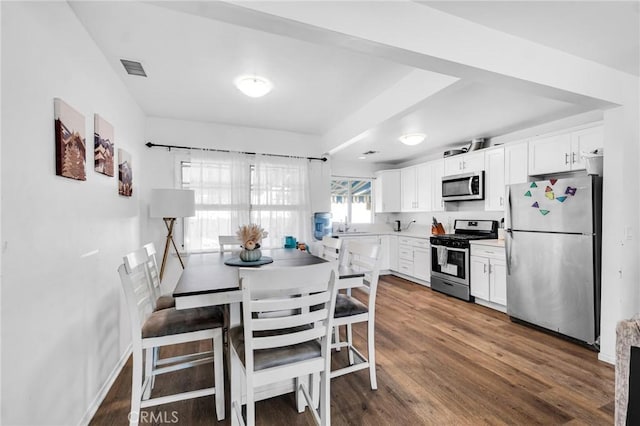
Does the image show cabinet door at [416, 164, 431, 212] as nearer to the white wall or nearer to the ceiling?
the ceiling

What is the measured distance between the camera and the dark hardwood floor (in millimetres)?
1773

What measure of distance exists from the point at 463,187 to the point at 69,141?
4515 mm

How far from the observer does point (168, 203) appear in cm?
323

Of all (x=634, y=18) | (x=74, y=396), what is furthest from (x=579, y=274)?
(x=74, y=396)

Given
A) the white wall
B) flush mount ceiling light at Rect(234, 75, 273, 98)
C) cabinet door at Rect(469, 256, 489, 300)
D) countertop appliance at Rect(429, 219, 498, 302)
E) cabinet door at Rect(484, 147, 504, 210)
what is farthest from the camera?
countertop appliance at Rect(429, 219, 498, 302)

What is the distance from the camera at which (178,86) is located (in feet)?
9.06

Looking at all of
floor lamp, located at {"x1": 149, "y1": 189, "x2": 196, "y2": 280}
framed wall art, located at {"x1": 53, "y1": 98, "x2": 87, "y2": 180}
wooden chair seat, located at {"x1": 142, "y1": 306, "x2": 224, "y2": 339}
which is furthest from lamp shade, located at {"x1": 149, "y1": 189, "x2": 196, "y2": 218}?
wooden chair seat, located at {"x1": 142, "y1": 306, "x2": 224, "y2": 339}

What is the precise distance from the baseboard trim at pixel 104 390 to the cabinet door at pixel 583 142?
4.75 m

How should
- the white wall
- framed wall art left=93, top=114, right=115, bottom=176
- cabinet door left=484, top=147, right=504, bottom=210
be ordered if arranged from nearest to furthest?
the white wall
framed wall art left=93, top=114, right=115, bottom=176
cabinet door left=484, top=147, right=504, bottom=210

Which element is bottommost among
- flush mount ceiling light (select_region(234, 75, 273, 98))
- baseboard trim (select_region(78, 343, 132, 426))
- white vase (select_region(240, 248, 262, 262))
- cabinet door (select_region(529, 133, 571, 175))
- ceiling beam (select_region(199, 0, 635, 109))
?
baseboard trim (select_region(78, 343, 132, 426))

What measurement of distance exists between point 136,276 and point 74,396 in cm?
70

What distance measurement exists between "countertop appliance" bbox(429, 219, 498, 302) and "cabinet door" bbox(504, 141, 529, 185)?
81 centimetres

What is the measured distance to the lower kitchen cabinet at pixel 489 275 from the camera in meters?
3.58

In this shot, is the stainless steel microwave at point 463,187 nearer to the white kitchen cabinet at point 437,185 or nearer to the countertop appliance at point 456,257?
the white kitchen cabinet at point 437,185
